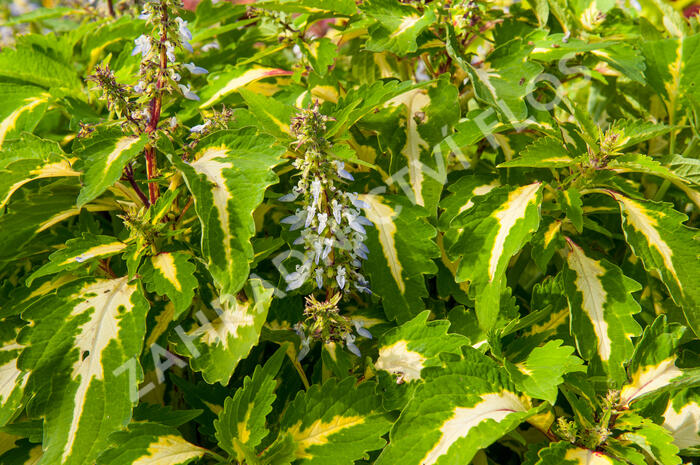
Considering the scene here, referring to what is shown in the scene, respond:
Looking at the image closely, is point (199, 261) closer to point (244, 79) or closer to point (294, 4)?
point (244, 79)

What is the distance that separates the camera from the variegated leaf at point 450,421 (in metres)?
0.95

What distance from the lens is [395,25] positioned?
4.28 feet

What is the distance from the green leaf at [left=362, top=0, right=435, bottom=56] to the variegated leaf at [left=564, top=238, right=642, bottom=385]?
58 centimetres

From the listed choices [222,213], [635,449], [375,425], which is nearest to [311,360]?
[375,425]

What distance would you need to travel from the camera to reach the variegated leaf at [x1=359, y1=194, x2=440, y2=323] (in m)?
1.17

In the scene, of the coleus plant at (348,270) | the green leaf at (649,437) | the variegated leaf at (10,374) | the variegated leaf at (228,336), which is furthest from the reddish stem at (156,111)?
the green leaf at (649,437)

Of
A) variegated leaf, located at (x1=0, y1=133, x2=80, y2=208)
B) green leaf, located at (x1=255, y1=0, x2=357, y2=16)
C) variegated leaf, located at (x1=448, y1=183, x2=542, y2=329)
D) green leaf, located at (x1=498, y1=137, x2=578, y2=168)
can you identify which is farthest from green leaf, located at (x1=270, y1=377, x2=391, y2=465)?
green leaf, located at (x1=255, y1=0, x2=357, y2=16)

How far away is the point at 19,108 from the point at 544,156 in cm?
123

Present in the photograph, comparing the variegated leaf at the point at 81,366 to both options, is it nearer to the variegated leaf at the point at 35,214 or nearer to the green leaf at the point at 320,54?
the variegated leaf at the point at 35,214

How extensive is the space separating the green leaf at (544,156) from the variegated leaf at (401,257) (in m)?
0.21

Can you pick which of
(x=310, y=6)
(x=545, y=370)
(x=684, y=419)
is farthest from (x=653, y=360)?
(x=310, y=6)

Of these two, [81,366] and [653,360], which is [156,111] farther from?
[653,360]

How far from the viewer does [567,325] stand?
1239mm

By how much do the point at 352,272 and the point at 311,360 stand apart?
0.35 m
